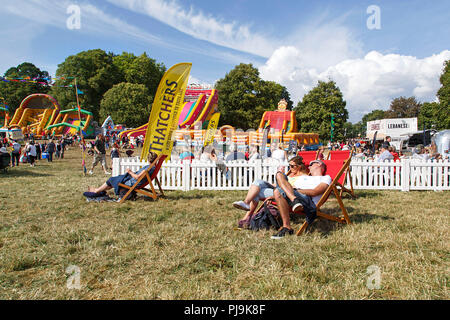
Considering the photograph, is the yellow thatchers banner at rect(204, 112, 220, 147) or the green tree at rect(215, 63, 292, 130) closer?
the yellow thatchers banner at rect(204, 112, 220, 147)

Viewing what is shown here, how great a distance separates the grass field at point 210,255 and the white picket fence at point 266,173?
2546mm

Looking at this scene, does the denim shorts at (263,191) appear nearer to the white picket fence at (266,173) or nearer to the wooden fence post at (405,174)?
the white picket fence at (266,173)

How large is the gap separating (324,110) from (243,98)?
475 inches

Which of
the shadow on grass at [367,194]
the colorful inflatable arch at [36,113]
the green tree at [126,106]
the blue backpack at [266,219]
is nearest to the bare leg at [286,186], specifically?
the blue backpack at [266,219]

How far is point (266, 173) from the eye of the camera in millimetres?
7777

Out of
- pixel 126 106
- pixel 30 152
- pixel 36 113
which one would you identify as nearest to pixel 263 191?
pixel 30 152

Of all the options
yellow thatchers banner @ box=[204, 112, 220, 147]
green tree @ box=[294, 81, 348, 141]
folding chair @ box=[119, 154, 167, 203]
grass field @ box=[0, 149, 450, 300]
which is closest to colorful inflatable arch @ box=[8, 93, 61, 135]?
yellow thatchers banner @ box=[204, 112, 220, 147]

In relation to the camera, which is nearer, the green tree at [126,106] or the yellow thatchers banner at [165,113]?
the yellow thatchers banner at [165,113]

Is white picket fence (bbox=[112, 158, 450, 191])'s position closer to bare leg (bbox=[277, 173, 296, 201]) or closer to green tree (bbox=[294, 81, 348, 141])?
bare leg (bbox=[277, 173, 296, 201])

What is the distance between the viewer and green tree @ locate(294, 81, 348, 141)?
41844mm

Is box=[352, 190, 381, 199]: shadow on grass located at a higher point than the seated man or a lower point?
lower

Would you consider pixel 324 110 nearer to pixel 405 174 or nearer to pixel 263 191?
pixel 405 174

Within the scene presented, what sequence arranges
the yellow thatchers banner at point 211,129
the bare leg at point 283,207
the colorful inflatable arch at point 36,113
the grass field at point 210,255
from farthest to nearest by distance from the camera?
the colorful inflatable arch at point 36,113, the yellow thatchers banner at point 211,129, the bare leg at point 283,207, the grass field at point 210,255

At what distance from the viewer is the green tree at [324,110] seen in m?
41.8
